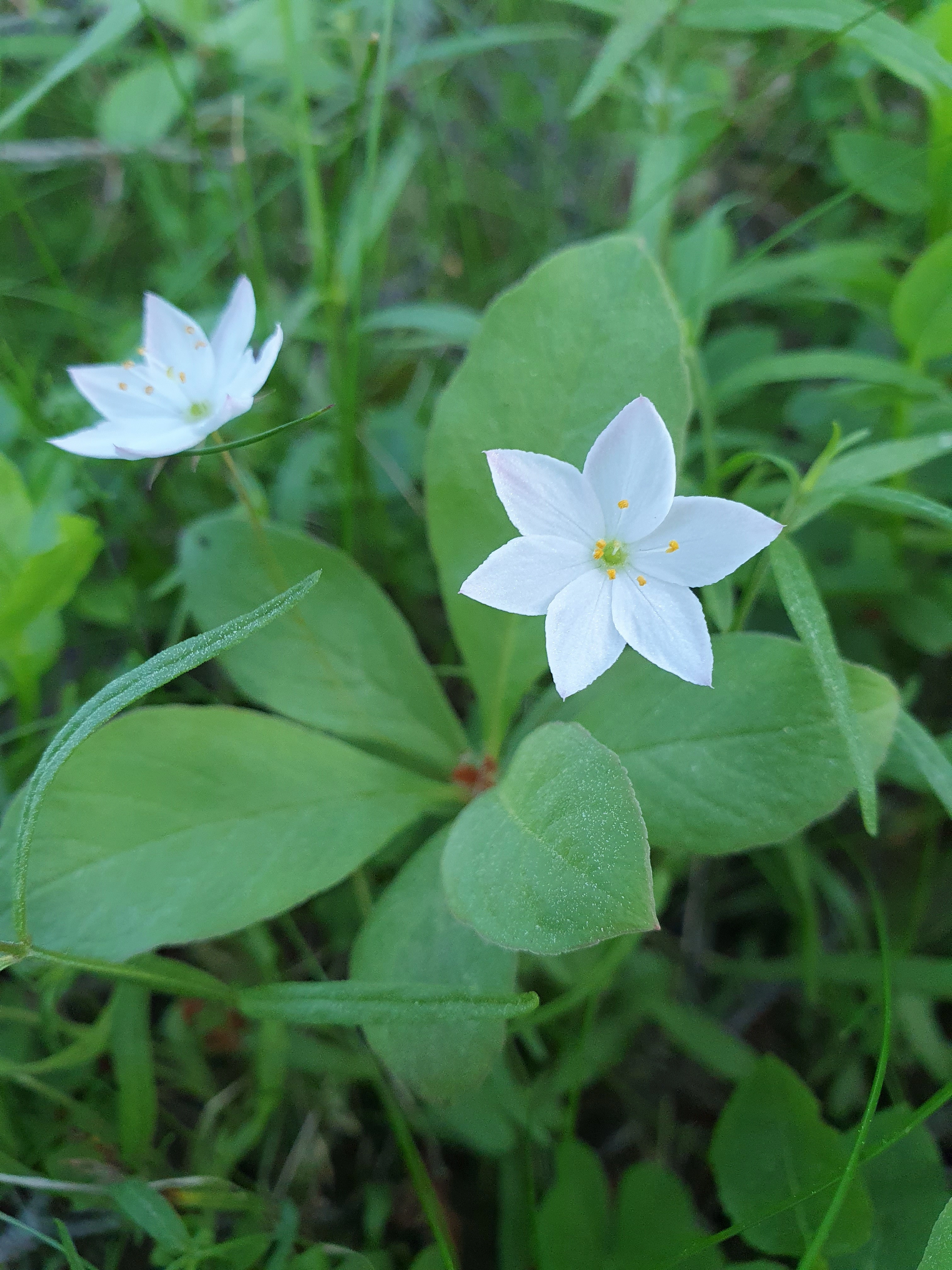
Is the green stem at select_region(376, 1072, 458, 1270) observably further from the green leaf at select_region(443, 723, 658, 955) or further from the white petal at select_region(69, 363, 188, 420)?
the white petal at select_region(69, 363, 188, 420)

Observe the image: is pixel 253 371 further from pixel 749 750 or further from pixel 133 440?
pixel 749 750

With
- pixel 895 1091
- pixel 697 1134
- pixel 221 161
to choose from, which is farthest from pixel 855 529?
pixel 221 161

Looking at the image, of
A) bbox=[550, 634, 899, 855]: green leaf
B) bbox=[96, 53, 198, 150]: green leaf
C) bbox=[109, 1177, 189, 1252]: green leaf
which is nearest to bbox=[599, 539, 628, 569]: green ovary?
bbox=[550, 634, 899, 855]: green leaf

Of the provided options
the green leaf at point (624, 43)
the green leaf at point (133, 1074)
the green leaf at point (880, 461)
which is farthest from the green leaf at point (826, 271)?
the green leaf at point (133, 1074)

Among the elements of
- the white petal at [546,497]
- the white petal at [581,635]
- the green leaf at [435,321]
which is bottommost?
the white petal at [581,635]

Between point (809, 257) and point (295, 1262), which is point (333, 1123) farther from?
point (809, 257)

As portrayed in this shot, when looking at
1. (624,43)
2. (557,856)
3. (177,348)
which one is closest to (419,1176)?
(557,856)

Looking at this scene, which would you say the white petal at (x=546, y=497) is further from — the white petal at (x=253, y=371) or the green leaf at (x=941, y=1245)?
the green leaf at (x=941, y=1245)
